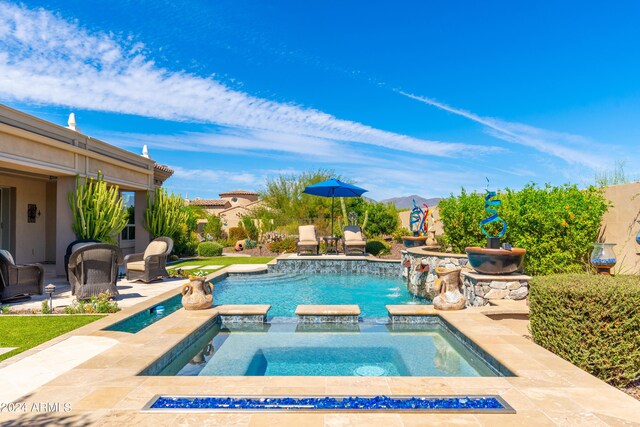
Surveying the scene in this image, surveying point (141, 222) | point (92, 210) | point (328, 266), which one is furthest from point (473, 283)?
point (141, 222)

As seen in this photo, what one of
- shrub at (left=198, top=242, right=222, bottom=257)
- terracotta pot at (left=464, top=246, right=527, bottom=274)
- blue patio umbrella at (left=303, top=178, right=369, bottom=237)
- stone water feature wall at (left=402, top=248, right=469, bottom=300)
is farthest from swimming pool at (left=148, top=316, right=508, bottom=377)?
shrub at (left=198, top=242, right=222, bottom=257)

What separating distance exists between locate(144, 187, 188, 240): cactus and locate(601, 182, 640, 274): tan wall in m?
14.0

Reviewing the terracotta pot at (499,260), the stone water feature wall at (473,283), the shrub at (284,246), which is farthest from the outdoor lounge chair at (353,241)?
the terracotta pot at (499,260)

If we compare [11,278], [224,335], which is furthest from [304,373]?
[11,278]

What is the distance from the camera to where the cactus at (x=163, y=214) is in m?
15.4

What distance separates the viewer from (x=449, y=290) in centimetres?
637

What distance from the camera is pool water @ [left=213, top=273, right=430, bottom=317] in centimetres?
830

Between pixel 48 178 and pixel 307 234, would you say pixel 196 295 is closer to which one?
pixel 307 234

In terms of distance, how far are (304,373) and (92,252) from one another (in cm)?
530

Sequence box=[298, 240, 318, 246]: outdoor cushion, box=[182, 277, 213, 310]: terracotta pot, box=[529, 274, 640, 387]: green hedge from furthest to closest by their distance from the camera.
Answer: box=[298, 240, 318, 246]: outdoor cushion
box=[182, 277, 213, 310]: terracotta pot
box=[529, 274, 640, 387]: green hedge

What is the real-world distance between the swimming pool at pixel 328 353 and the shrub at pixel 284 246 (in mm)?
12006

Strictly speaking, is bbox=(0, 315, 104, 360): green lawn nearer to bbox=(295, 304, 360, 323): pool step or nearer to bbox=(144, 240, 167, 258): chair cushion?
bbox=(295, 304, 360, 323): pool step

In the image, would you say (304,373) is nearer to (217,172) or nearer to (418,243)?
(418,243)

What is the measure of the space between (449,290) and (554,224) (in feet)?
9.22
